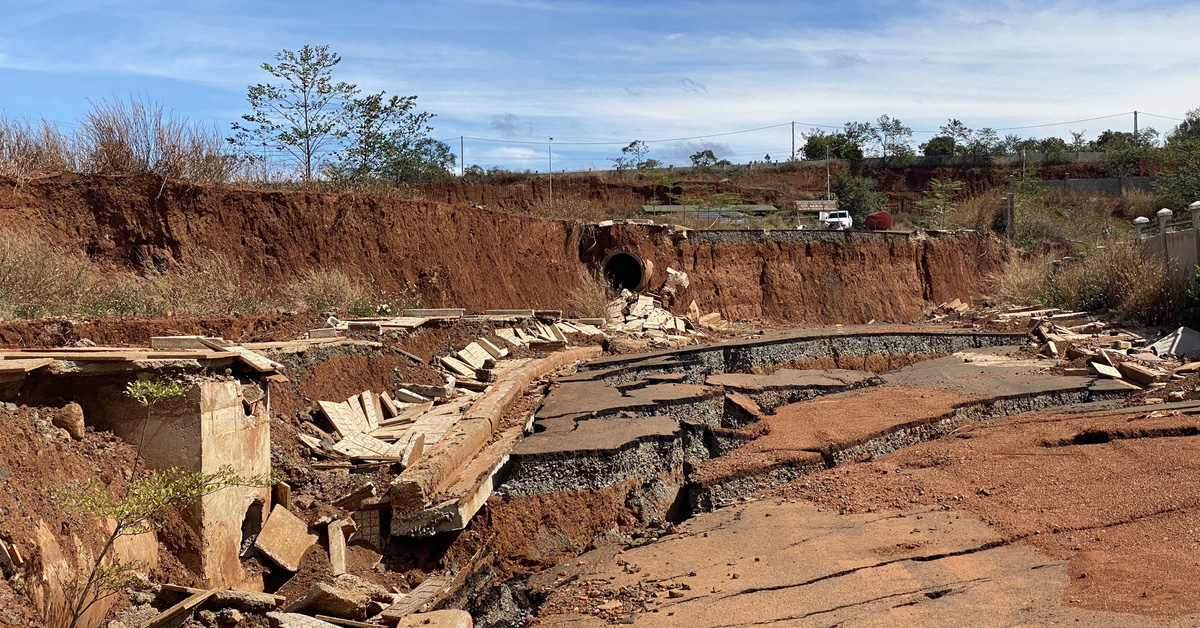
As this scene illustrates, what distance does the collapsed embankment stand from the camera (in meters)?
14.9

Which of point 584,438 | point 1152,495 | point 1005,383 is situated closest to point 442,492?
point 584,438

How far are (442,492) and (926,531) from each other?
3610 mm

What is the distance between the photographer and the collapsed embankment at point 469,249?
48.8ft

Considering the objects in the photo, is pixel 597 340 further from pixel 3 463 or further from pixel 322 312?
pixel 3 463

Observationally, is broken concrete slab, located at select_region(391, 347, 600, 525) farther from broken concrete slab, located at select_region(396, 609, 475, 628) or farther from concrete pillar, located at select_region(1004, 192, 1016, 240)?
concrete pillar, located at select_region(1004, 192, 1016, 240)

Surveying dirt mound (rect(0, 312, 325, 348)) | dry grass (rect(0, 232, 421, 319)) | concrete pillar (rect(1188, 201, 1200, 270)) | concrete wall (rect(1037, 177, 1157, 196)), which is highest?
concrete wall (rect(1037, 177, 1157, 196))

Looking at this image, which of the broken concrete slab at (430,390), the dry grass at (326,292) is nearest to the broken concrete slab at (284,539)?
the broken concrete slab at (430,390)

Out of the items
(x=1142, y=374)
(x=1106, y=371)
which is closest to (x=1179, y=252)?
(x=1106, y=371)

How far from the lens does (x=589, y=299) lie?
20.6 m

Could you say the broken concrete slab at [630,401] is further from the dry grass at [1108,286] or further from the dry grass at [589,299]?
the dry grass at [1108,286]

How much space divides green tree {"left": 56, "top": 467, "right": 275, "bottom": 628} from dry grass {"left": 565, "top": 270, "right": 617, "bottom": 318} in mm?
15376

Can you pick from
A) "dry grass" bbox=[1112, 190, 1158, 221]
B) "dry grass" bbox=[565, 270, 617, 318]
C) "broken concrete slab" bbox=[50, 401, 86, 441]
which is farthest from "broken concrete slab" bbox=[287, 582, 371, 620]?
"dry grass" bbox=[1112, 190, 1158, 221]

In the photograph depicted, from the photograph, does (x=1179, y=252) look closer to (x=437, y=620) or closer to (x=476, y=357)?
(x=476, y=357)

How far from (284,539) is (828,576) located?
370 cm
